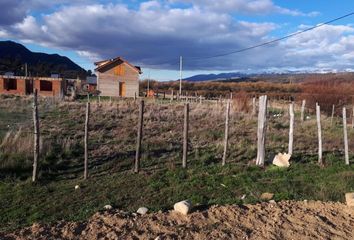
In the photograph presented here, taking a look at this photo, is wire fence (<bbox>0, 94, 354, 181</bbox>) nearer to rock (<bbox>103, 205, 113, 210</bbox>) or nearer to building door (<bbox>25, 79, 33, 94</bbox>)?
rock (<bbox>103, 205, 113, 210</bbox>)

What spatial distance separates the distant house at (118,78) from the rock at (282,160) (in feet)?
160

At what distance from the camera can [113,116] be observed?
1014 inches

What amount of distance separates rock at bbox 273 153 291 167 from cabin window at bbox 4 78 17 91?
49.0 metres

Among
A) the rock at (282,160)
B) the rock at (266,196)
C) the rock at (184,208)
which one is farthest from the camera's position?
the rock at (282,160)

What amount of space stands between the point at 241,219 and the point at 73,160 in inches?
258

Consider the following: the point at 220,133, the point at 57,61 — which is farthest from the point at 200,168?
the point at 57,61

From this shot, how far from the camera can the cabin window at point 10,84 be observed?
184 ft

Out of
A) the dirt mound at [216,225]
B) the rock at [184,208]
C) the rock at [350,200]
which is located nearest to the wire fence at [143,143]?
the rock at [184,208]

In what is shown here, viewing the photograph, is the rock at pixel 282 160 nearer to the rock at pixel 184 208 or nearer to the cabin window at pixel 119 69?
the rock at pixel 184 208

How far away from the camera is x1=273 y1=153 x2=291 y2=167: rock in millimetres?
12430

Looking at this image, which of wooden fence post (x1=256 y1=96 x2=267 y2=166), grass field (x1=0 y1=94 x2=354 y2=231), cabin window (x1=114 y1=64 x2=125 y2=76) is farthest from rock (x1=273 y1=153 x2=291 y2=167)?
cabin window (x1=114 y1=64 x2=125 y2=76)

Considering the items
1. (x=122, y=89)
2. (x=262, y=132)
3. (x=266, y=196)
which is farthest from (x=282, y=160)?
(x=122, y=89)

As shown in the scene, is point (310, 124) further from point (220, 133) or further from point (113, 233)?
point (113, 233)

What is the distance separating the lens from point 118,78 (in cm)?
6106
